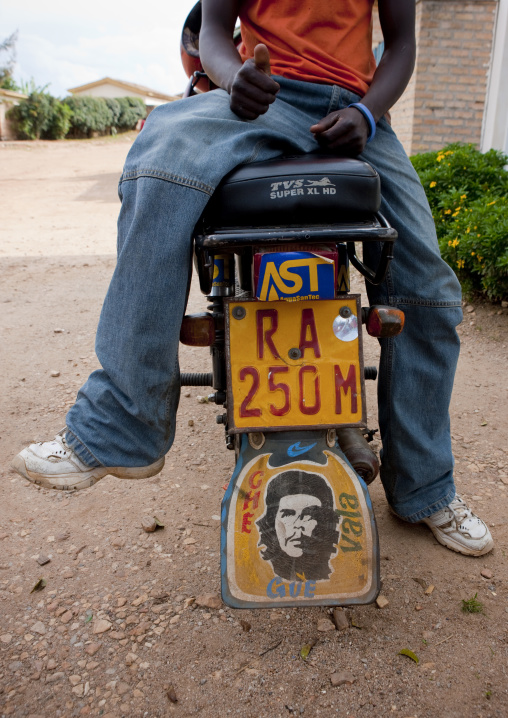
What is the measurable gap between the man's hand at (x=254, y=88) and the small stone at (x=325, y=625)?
1.51 meters

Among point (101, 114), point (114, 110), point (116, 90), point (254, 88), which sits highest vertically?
point (116, 90)

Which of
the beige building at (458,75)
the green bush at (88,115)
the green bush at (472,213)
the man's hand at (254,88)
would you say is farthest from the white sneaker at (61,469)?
the green bush at (88,115)

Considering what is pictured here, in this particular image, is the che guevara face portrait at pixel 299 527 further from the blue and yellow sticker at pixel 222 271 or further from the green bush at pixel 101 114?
the green bush at pixel 101 114

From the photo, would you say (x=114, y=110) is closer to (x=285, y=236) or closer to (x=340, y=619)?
(x=285, y=236)

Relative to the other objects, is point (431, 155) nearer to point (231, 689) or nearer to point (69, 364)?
point (69, 364)

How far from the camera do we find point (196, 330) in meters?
1.62

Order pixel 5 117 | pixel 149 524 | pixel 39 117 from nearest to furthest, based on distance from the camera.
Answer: pixel 149 524 < pixel 5 117 < pixel 39 117

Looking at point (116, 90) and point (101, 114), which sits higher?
point (116, 90)

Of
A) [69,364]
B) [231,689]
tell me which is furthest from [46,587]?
[69,364]

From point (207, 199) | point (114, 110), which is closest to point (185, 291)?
point (207, 199)

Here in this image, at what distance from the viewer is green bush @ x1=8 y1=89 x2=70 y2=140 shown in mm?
29266

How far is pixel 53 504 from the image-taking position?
2457mm

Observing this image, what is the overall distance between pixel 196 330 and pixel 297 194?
46 centimetres

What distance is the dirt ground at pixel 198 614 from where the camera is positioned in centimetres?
156
